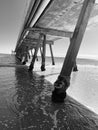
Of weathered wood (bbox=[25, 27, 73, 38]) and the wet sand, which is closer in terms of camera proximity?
the wet sand

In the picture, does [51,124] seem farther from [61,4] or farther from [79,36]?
[61,4]

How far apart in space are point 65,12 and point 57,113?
135 inches

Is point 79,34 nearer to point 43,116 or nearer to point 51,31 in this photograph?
point 43,116

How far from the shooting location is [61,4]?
3.49 m

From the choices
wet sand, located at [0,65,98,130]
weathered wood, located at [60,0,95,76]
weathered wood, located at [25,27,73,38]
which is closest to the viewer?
wet sand, located at [0,65,98,130]

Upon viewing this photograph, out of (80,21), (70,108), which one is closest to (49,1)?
(80,21)

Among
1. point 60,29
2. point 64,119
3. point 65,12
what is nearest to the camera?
point 64,119

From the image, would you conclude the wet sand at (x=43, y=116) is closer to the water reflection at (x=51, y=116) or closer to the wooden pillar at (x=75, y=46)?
the water reflection at (x=51, y=116)

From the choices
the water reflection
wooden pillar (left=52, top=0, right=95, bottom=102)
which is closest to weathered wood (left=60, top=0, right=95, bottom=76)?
wooden pillar (left=52, top=0, right=95, bottom=102)

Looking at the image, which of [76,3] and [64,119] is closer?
[64,119]

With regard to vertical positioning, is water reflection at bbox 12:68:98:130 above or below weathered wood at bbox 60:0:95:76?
below

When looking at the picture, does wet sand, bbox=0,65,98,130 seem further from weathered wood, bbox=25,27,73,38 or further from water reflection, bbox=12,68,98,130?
weathered wood, bbox=25,27,73,38

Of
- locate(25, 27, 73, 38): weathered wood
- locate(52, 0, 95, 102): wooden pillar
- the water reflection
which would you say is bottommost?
the water reflection

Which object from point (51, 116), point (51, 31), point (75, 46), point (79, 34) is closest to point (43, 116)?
point (51, 116)
